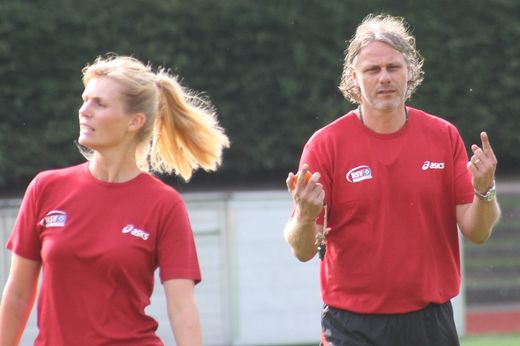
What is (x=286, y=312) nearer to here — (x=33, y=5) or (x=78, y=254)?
(x=33, y=5)

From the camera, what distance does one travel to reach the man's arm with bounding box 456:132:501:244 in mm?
4480

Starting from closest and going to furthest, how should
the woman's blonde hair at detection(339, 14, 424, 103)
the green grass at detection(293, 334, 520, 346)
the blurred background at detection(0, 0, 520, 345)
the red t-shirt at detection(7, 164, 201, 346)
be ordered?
the red t-shirt at detection(7, 164, 201, 346) → the woman's blonde hair at detection(339, 14, 424, 103) → the green grass at detection(293, 334, 520, 346) → the blurred background at detection(0, 0, 520, 345)

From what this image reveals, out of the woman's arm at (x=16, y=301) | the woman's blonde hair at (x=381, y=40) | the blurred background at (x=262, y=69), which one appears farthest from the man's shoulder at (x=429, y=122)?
the blurred background at (x=262, y=69)

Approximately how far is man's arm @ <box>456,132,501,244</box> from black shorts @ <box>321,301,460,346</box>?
0.36 m

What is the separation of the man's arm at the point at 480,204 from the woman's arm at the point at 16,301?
1.73 metres

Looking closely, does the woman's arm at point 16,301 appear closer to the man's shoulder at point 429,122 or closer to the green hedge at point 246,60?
the man's shoulder at point 429,122

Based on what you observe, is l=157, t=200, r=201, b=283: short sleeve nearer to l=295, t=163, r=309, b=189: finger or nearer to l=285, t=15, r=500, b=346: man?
l=295, t=163, r=309, b=189: finger

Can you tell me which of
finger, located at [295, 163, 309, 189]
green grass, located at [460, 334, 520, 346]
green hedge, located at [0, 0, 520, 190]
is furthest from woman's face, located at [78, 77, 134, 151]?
green hedge, located at [0, 0, 520, 190]

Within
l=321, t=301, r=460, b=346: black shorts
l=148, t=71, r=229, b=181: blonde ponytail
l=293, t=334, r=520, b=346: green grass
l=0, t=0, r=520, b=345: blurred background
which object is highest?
l=0, t=0, r=520, b=345: blurred background

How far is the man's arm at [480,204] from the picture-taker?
4.48 metres

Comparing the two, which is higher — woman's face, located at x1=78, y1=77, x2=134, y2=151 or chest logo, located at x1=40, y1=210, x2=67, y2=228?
woman's face, located at x1=78, y1=77, x2=134, y2=151

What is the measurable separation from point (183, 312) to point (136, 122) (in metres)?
0.75

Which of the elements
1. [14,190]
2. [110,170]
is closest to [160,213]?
[110,170]

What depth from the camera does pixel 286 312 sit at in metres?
10.6
